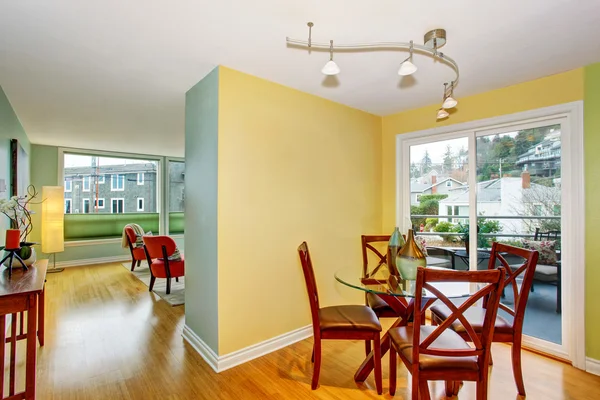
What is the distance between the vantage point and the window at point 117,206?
21.4 ft

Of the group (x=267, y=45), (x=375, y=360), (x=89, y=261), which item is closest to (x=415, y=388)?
(x=375, y=360)

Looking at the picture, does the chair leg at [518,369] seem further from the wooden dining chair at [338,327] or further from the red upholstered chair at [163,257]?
the red upholstered chair at [163,257]

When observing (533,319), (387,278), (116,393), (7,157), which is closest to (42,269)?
(116,393)

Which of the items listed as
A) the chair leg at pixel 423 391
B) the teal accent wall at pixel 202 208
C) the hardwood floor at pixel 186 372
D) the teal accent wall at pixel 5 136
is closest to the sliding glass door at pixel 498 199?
the hardwood floor at pixel 186 372

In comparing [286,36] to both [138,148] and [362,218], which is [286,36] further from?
[138,148]

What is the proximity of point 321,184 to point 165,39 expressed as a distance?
70.1 inches

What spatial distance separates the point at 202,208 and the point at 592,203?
3116 mm

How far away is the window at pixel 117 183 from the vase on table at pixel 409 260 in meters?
6.55

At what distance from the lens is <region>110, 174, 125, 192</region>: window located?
652 centimetres

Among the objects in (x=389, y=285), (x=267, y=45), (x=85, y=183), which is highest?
(x=267, y=45)

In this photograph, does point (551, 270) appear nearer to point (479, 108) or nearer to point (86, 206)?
point (479, 108)

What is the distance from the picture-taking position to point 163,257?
409 centimetres

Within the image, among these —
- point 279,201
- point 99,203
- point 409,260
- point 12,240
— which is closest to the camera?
point 409,260

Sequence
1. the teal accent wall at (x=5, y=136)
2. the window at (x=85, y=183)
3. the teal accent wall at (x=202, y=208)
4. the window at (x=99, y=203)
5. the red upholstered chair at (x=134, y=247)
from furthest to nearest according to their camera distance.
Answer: the window at (x=99, y=203)
the window at (x=85, y=183)
the red upholstered chair at (x=134, y=247)
the teal accent wall at (x=5, y=136)
the teal accent wall at (x=202, y=208)
